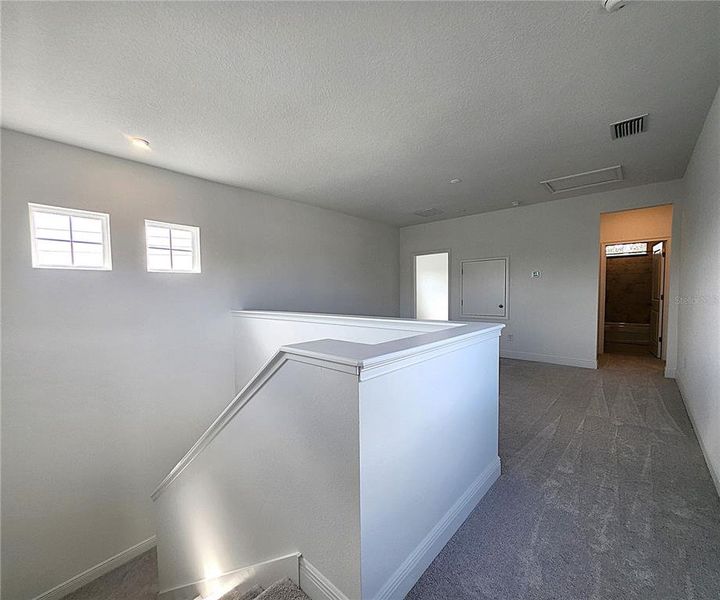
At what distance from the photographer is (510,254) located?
5.75 metres

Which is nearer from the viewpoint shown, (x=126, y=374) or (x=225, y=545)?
(x=225, y=545)

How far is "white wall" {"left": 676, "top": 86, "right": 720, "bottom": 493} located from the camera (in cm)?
217

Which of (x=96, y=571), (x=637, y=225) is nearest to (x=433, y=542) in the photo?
(x=96, y=571)

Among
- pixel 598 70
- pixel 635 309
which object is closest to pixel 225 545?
pixel 598 70

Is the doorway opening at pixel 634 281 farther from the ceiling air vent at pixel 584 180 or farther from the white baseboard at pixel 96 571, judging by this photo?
Answer: the white baseboard at pixel 96 571

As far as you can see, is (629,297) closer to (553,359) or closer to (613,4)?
(553,359)

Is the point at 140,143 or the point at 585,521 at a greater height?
the point at 140,143

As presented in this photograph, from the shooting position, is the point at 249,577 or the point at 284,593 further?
the point at 249,577

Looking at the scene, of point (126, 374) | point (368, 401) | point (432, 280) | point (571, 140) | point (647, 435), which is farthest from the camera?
point (432, 280)

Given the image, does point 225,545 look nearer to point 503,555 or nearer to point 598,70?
point 503,555

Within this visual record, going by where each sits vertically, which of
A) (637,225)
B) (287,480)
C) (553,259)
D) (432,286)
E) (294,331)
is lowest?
(287,480)

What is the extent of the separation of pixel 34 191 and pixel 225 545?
3393 millimetres

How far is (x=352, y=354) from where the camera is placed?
1.20 meters

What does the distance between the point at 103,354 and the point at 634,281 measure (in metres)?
9.93
